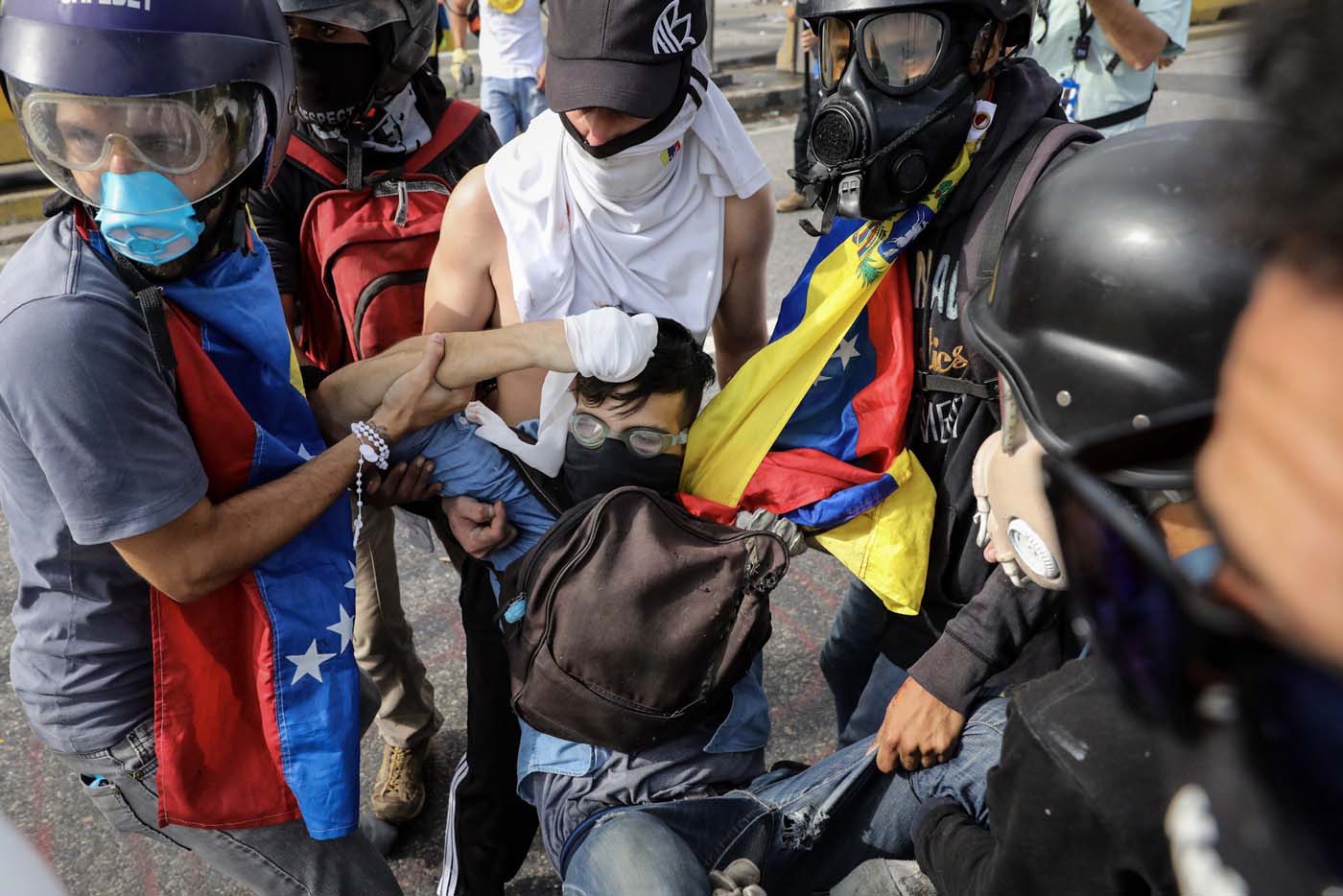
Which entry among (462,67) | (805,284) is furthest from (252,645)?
(462,67)

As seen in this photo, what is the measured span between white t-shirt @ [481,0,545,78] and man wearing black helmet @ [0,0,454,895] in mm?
5133

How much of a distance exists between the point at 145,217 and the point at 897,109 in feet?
4.24

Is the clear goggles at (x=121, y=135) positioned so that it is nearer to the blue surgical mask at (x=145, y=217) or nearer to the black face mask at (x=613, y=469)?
the blue surgical mask at (x=145, y=217)

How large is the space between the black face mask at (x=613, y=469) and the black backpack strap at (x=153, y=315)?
731mm

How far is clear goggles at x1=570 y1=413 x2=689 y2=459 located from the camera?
2.01m

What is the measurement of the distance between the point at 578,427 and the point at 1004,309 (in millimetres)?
950

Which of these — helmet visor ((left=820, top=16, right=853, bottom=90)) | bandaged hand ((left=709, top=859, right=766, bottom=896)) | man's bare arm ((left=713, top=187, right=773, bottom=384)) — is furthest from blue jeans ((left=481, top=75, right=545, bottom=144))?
bandaged hand ((left=709, top=859, right=766, bottom=896))

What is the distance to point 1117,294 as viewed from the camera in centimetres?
112

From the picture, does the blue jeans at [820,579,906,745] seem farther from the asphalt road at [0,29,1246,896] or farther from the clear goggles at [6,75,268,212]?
the clear goggles at [6,75,268,212]

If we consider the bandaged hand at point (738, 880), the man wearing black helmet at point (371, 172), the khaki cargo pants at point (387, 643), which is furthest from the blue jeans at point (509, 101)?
the bandaged hand at point (738, 880)

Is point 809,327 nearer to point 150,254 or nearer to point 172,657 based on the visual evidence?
point 150,254

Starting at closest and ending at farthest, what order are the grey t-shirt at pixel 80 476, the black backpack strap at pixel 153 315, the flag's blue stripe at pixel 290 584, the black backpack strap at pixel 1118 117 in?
the grey t-shirt at pixel 80 476, the black backpack strap at pixel 153 315, the flag's blue stripe at pixel 290 584, the black backpack strap at pixel 1118 117

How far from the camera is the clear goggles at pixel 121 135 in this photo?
1640 millimetres

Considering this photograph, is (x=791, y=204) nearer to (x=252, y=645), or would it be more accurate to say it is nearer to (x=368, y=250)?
(x=368, y=250)
